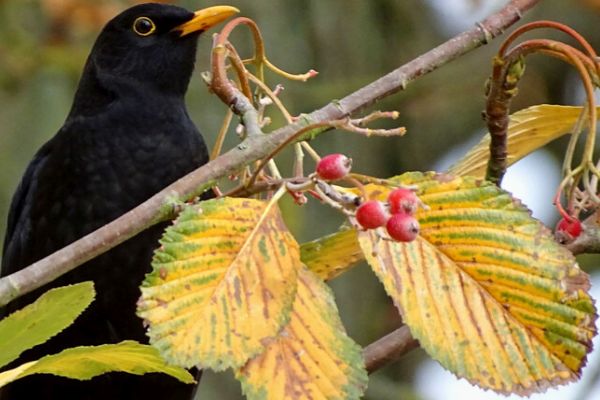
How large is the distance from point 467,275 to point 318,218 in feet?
14.9

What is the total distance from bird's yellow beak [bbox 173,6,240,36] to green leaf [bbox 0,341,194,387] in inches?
64.0

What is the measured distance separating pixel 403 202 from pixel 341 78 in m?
4.71

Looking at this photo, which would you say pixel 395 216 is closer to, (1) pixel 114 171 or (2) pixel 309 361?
(2) pixel 309 361

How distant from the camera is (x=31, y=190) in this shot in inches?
150

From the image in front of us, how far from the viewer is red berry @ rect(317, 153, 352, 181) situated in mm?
1710

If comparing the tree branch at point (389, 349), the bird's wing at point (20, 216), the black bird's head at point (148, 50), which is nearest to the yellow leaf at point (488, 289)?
the tree branch at point (389, 349)

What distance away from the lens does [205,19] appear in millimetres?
3615

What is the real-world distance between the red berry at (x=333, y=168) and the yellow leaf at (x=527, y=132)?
1.80 ft

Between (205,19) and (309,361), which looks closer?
(309,361)

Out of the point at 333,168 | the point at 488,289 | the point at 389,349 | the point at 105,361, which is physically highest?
the point at 333,168

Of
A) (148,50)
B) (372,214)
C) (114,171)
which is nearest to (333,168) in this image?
(372,214)

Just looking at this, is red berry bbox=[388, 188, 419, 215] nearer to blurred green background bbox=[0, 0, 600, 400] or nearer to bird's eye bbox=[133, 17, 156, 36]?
bird's eye bbox=[133, 17, 156, 36]

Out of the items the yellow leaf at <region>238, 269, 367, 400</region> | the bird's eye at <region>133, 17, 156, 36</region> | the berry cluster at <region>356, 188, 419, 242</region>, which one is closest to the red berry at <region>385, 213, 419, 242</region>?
the berry cluster at <region>356, 188, 419, 242</region>

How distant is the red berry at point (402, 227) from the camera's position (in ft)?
5.58
